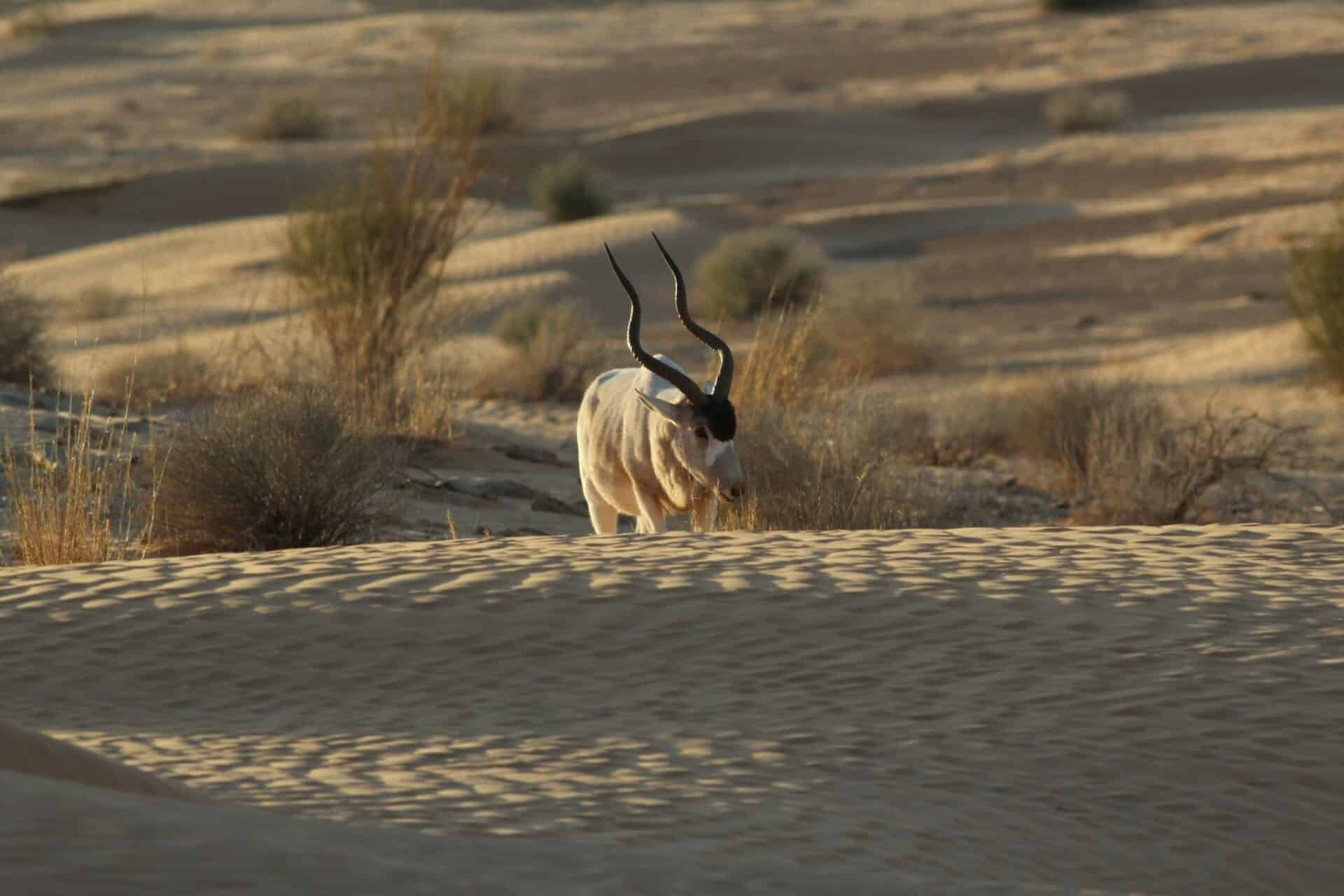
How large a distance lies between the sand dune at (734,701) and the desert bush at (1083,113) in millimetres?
33961

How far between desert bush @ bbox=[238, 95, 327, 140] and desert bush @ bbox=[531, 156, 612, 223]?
37.9ft

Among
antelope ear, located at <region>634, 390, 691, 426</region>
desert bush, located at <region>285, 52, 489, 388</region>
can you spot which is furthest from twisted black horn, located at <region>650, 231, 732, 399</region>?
desert bush, located at <region>285, 52, 489, 388</region>

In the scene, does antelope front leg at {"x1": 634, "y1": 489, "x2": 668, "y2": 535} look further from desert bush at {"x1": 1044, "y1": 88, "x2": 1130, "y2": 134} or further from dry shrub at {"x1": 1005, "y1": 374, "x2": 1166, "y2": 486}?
desert bush at {"x1": 1044, "y1": 88, "x2": 1130, "y2": 134}

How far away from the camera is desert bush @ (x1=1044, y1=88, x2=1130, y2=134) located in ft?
131

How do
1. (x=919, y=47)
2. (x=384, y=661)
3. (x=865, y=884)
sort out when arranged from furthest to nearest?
(x=919, y=47), (x=384, y=661), (x=865, y=884)

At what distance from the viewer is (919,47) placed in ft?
A: 185

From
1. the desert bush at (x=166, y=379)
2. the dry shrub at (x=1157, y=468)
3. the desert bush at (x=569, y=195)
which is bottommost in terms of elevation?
the dry shrub at (x=1157, y=468)

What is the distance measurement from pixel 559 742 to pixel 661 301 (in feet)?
67.9

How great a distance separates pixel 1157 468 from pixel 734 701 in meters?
8.18

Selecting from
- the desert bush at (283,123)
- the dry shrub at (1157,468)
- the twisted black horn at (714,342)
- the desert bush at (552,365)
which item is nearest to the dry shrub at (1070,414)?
the dry shrub at (1157,468)

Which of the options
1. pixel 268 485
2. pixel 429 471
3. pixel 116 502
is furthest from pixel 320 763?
pixel 429 471

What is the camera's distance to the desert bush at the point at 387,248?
1496cm

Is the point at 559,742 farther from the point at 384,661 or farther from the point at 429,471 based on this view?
the point at 429,471

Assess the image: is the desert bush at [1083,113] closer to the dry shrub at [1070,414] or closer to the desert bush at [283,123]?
the desert bush at [283,123]
